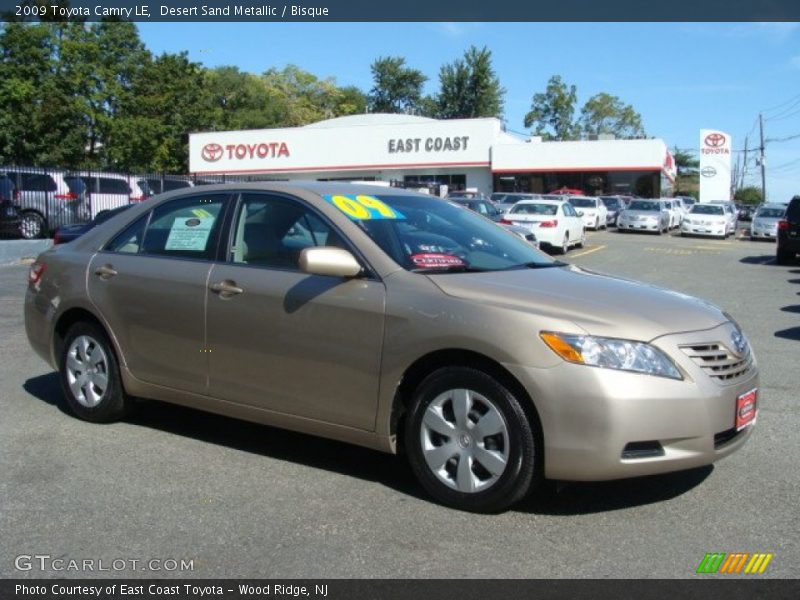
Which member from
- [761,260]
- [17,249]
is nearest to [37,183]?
[17,249]

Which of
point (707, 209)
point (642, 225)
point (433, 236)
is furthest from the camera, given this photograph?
point (642, 225)

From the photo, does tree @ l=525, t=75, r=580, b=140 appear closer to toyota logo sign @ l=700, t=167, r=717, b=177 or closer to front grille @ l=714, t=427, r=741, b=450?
toyota logo sign @ l=700, t=167, r=717, b=177

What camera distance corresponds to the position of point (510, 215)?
23312 millimetres

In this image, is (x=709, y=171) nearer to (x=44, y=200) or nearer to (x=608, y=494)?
(x=44, y=200)

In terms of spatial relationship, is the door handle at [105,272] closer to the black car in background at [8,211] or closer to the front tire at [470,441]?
the front tire at [470,441]

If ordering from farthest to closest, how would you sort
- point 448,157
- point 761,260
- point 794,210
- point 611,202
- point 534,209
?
point 448,157 → point 611,202 → point 534,209 → point 761,260 → point 794,210

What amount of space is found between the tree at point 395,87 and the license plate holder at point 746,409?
302ft

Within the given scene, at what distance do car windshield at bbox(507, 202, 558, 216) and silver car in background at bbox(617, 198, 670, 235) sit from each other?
1125cm

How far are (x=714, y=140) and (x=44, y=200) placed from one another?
157 feet

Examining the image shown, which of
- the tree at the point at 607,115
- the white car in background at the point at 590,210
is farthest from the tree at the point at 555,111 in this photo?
the white car in background at the point at 590,210

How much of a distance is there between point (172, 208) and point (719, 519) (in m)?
3.92

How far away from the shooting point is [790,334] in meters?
9.62

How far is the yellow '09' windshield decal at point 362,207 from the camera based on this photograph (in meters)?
4.82

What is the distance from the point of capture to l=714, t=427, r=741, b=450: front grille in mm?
4023
